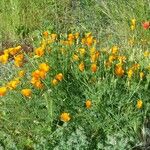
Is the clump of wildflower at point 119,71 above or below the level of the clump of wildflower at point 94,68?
below

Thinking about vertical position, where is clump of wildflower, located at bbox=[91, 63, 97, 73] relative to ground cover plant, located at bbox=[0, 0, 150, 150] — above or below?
above

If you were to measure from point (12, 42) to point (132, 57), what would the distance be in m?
2.52

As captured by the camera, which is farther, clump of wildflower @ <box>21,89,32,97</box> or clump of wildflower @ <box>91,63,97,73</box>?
clump of wildflower @ <box>91,63,97,73</box>

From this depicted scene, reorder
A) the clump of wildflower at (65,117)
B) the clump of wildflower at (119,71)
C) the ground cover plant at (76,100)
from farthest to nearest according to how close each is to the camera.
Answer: the clump of wildflower at (119,71)
the ground cover plant at (76,100)
the clump of wildflower at (65,117)

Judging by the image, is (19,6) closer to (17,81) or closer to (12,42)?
(12,42)

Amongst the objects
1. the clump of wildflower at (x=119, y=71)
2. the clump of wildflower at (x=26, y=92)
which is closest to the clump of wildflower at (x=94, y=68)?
the clump of wildflower at (x=119, y=71)

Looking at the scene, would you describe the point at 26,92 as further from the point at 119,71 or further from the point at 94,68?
the point at 119,71

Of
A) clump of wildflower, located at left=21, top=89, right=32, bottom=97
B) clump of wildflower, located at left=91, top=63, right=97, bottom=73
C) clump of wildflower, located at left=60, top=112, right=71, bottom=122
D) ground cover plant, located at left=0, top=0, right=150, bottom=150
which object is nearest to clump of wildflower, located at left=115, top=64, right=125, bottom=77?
ground cover plant, located at left=0, top=0, right=150, bottom=150

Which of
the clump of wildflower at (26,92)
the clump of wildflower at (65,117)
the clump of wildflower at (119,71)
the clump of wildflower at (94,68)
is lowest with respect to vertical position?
the clump of wildflower at (65,117)

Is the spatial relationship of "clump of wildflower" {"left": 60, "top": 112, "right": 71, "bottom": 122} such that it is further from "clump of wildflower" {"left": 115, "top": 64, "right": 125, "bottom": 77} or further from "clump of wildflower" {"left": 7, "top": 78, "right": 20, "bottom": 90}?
"clump of wildflower" {"left": 115, "top": 64, "right": 125, "bottom": 77}

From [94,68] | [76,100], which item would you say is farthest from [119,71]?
[76,100]

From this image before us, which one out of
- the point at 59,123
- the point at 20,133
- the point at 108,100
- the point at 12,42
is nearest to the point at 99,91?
the point at 108,100

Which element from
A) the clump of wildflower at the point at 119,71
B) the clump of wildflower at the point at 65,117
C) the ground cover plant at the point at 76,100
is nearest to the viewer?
the clump of wildflower at the point at 65,117

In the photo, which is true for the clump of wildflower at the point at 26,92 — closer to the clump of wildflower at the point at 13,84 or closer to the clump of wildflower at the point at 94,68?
the clump of wildflower at the point at 13,84
